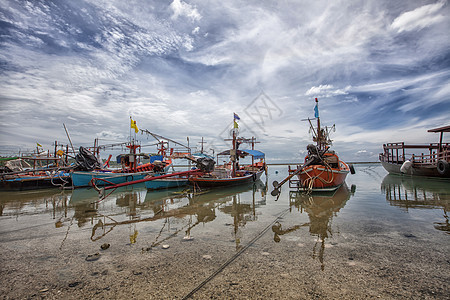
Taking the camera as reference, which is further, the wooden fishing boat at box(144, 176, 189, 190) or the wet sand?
the wooden fishing boat at box(144, 176, 189, 190)

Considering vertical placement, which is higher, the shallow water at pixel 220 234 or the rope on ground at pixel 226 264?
the rope on ground at pixel 226 264

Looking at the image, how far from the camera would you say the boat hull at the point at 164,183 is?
17.7 meters

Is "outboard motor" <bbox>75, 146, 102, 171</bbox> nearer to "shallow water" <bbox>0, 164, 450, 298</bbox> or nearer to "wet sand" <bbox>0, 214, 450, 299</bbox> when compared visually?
"shallow water" <bbox>0, 164, 450, 298</bbox>

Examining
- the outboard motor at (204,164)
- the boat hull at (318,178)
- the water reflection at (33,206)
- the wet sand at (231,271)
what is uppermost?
the outboard motor at (204,164)

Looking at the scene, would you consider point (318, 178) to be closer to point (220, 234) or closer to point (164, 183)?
point (220, 234)

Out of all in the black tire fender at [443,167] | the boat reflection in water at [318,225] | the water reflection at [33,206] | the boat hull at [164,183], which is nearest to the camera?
the boat reflection in water at [318,225]

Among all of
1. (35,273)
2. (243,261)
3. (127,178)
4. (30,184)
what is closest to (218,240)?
(243,261)

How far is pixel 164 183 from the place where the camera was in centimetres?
1844

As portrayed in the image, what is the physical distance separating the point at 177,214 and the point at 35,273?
5.51m

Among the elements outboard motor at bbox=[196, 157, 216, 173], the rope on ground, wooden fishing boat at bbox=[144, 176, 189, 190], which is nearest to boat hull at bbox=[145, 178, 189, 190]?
wooden fishing boat at bbox=[144, 176, 189, 190]

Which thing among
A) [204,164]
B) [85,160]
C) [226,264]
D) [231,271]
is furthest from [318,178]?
[85,160]

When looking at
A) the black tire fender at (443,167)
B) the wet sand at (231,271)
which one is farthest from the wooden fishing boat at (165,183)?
the black tire fender at (443,167)

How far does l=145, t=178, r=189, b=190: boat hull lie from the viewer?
17680 millimetres

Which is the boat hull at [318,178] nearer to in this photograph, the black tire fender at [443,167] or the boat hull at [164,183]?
the boat hull at [164,183]
